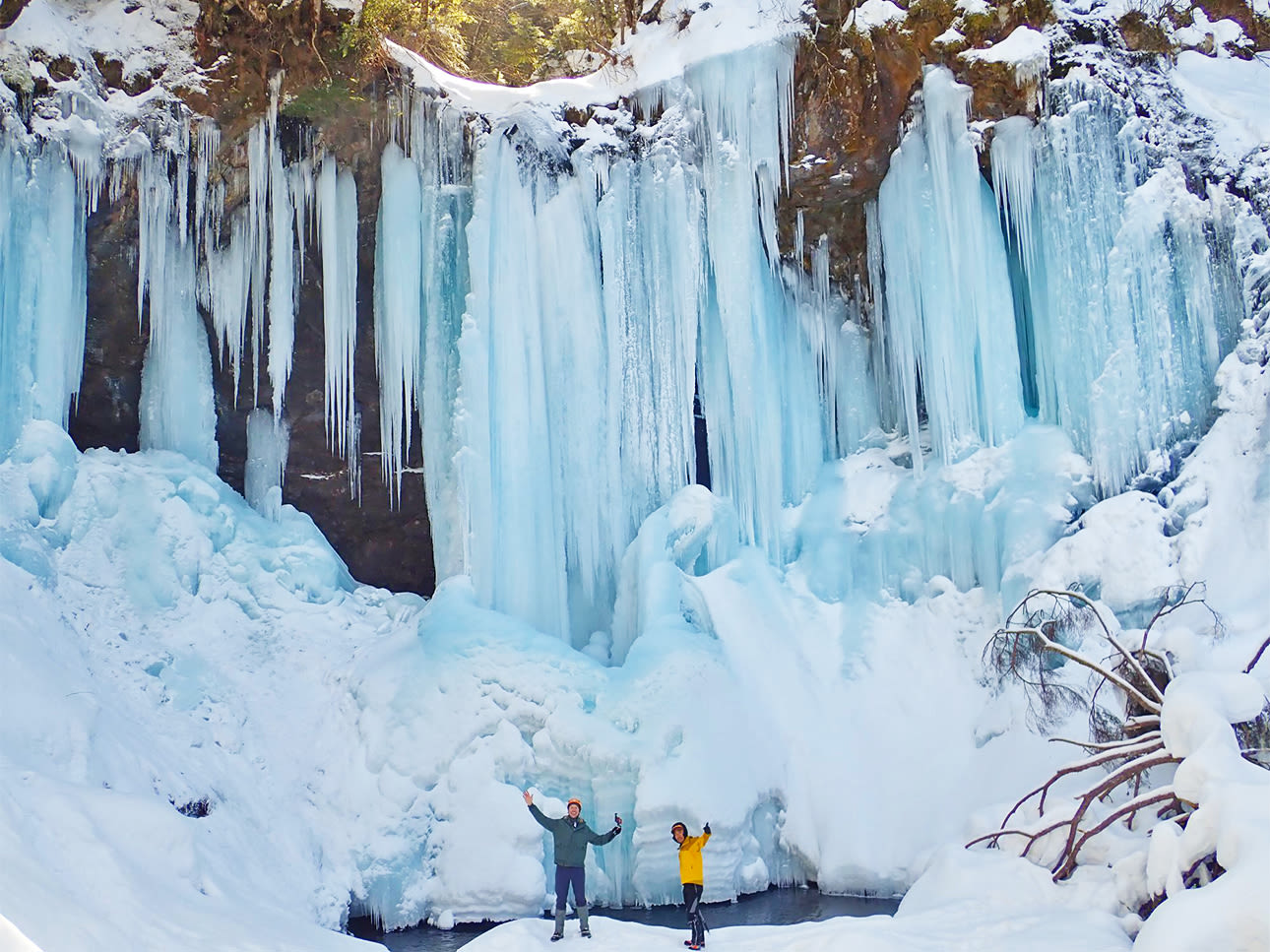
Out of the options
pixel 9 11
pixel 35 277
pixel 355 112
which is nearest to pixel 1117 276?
pixel 355 112

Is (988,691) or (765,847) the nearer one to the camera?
(765,847)

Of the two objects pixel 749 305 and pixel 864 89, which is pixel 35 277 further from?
pixel 864 89

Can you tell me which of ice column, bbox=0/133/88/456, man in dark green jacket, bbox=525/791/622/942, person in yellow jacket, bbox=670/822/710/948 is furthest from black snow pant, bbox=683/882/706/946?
ice column, bbox=0/133/88/456

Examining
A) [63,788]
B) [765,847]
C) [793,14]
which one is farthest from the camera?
[793,14]

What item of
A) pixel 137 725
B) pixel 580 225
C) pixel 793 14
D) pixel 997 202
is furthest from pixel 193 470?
pixel 997 202

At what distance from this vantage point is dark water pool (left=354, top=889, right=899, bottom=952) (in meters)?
8.91

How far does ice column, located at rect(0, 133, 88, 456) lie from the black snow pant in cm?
767

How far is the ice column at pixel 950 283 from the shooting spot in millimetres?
11461

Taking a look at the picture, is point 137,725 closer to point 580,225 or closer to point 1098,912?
point 580,225

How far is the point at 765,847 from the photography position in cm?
1034

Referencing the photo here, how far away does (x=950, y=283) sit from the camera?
38.1ft

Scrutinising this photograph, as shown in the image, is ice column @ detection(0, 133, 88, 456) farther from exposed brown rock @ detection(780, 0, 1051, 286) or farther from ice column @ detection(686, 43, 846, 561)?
exposed brown rock @ detection(780, 0, 1051, 286)

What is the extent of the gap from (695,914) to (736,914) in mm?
2397

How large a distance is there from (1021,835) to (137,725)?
6956 millimetres
